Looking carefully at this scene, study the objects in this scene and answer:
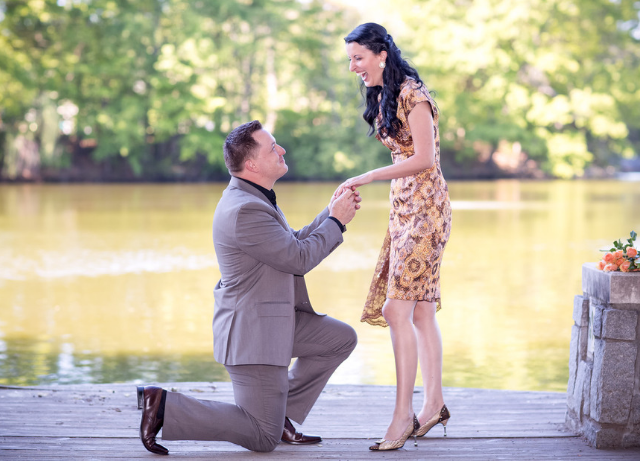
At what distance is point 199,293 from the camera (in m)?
8.65

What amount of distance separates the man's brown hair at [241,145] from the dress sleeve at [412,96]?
0.57 metres

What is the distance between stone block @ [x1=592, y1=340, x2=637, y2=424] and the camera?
3.07m

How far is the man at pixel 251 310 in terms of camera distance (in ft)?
9.72

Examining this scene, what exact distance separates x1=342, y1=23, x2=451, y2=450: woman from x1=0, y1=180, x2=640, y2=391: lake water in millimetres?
1984

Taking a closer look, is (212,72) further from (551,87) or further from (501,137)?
(551,87)

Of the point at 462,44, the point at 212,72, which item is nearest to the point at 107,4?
the point at 212,72

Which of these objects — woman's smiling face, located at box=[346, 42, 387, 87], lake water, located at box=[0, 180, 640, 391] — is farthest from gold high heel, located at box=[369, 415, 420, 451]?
lake water, located at box=[0, 180, 640, 391]

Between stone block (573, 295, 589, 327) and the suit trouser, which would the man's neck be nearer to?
the suit trouser

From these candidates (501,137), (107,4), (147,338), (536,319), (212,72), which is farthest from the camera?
(501,137)

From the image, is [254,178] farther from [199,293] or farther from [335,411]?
[199,293]

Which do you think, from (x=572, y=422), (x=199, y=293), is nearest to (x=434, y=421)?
(x=572, y=422)

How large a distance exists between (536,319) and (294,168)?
29.0 m

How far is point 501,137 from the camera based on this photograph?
124ft

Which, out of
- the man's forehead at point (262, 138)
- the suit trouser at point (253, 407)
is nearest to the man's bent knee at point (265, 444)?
the suit trouser at point (253, 407)
